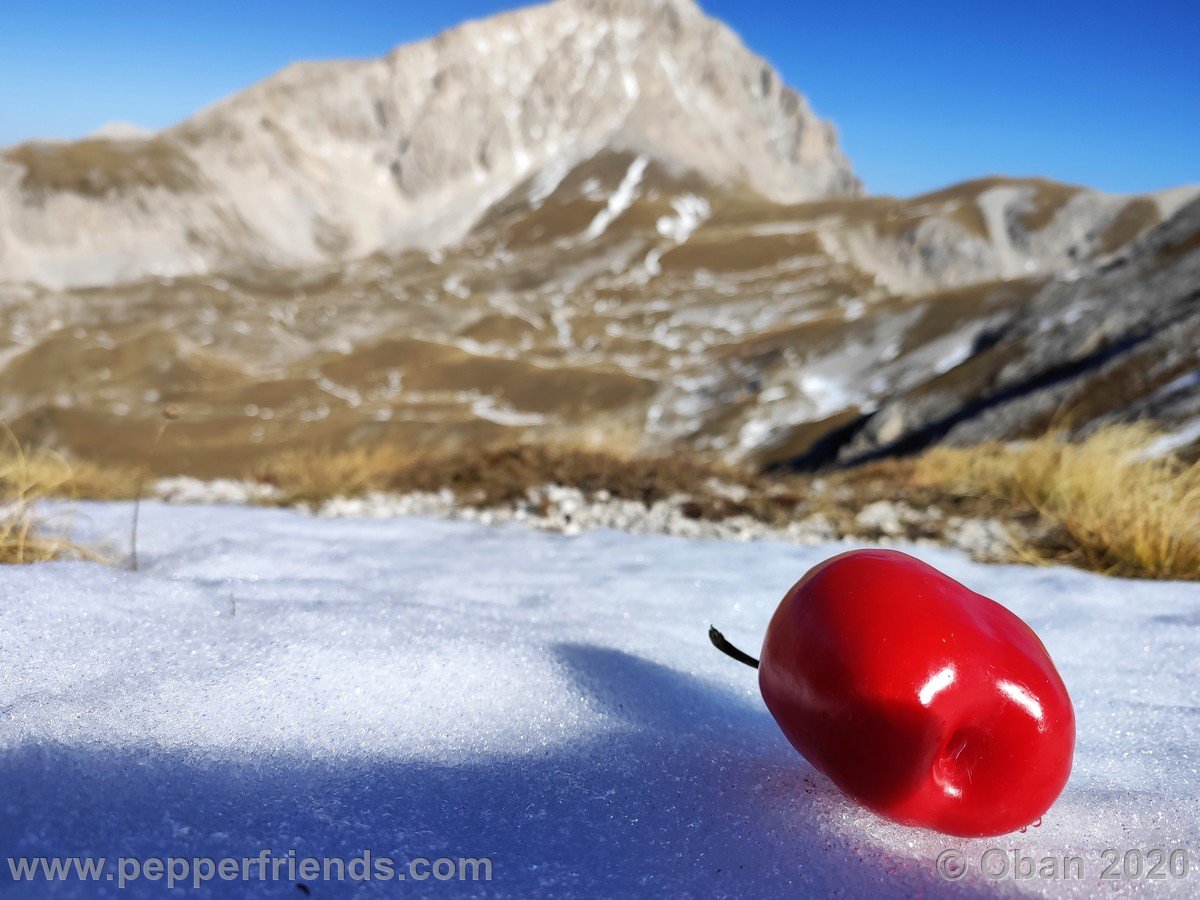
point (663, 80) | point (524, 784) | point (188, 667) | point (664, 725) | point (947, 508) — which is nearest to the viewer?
point (524, 784)

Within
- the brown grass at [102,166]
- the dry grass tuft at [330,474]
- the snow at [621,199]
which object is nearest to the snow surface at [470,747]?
the dry grass tuft at [330,474]

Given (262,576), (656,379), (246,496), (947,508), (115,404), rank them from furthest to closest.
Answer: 1. (115,404)
2. (656,379)
3. (246,496)
4. (947,508)
5. (262,576)

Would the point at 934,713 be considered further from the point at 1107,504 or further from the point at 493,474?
the point at 493,474

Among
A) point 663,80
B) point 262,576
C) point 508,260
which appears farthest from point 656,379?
point 663,80

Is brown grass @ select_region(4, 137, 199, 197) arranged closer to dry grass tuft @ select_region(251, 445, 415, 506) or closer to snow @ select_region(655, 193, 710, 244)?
snow @ select_region(655, 193, 710, 244)

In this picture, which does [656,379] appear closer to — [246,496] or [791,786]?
[246,496]

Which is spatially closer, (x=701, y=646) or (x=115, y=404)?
(x=701, y=646)
